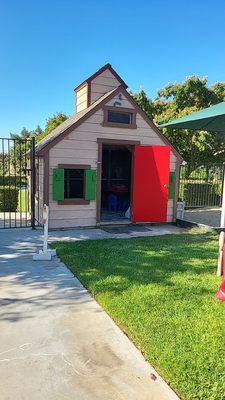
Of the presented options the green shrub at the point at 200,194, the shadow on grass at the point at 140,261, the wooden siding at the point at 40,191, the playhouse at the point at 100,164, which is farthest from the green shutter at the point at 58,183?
the green shrub at the point at 200,194

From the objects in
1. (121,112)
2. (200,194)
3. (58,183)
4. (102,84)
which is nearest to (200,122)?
(121,112)

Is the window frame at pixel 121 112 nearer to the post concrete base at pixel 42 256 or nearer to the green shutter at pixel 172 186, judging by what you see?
the green shutter at pixel 172 186

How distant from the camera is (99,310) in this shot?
468 cm

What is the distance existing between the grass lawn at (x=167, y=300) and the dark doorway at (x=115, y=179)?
5.47 m

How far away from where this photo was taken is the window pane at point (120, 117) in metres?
10.5

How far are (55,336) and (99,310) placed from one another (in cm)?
89

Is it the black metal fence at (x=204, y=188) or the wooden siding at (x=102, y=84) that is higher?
the wooden siding at (x=102, y=84)

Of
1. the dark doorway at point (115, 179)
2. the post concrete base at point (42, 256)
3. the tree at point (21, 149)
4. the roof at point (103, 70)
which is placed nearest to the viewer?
the post concrete base at point (42, 256)

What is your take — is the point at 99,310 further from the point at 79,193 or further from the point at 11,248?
the point at 79,193

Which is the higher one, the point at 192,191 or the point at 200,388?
the point at 192,191

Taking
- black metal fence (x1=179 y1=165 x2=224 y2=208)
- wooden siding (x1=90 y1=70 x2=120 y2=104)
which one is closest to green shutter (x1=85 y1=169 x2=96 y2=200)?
wooden siding (x1=90 y1=70 x2=120 y2=104)

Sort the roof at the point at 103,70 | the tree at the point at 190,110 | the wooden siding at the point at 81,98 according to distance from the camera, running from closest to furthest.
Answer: the roof at the point at 103,70 → the wooden siding at the point at 81,98 → the tree at the point at 190,110

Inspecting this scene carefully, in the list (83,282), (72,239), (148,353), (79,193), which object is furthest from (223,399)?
(79,193)

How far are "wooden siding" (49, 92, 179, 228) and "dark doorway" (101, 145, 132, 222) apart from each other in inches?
127
